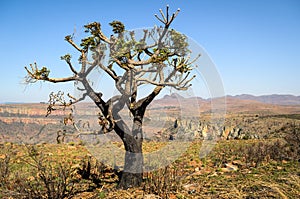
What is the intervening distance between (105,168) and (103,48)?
16.0 feet

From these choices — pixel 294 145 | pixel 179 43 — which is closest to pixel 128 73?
pixel 179 43

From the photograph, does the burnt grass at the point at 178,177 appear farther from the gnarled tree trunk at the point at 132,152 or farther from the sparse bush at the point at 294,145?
the gnarled tree trunk at the point at 132,152

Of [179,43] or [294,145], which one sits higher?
[179,43]

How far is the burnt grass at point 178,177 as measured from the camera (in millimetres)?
5666

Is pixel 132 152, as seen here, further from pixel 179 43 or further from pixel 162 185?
pixel 179 43

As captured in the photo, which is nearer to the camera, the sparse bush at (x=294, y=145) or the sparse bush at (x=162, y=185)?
the sparse bush at (x=162, y=185)

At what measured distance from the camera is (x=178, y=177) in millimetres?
7672

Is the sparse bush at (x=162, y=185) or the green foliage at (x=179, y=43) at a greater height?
the green foliage at (x=179, y=43)

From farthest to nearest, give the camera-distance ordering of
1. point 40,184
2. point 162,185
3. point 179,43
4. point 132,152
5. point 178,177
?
point 178,177 → point 132,152 → point 179,43 → point 40,184 → point 162,185

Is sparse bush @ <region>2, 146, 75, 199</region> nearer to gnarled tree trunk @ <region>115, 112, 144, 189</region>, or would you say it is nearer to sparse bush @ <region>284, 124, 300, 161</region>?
gnarled tree trunk @ <region>115, 112, 144, 189</region>

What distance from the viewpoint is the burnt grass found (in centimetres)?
567

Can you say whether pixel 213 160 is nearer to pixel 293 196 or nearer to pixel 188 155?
pixel 188 155

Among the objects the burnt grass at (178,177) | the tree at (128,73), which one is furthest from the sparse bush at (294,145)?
the tree at (128,73)

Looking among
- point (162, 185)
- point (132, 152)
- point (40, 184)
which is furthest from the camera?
point (132, 152)
